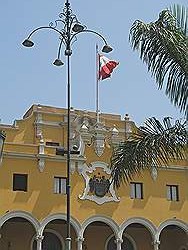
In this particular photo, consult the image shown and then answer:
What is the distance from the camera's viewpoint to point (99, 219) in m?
32.7

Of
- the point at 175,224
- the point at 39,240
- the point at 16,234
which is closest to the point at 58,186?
the point at 39,240

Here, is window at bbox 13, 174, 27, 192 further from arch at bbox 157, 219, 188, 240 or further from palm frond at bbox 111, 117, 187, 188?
palm frond at bbox 111, 117, 187, 188

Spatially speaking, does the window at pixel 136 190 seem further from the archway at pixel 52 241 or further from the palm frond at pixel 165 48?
the palm frond at pixel 165 48

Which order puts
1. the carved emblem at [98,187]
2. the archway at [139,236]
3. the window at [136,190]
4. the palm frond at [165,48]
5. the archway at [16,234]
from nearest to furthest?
the palm frond at [165,48] < the archway at [16,234] < the carved emblem at [98,187] < the window at [136,190] < the archway at [139,236]

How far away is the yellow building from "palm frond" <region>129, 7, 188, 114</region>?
1906 cm

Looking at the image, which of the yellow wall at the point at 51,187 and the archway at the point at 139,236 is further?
the archway at the point at 139,236

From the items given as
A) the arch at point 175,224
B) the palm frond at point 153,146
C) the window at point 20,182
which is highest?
the window at point 20,182

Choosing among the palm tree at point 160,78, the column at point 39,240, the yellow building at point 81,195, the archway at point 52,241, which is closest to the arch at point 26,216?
the yellow building at point 81,195

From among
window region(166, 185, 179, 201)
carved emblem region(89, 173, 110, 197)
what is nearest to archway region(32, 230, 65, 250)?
carved emblem region(89, 173, 110, 197)

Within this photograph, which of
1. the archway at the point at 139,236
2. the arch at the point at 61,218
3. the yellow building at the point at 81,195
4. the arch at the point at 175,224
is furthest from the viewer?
the archway at the point at 139,236

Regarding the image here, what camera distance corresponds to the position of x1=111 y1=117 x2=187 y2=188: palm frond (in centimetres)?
1408

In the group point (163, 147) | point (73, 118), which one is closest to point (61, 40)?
point (163, 147)

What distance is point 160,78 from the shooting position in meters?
13.4

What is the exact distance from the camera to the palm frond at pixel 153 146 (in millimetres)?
14078
